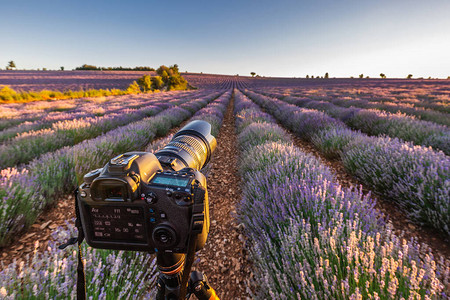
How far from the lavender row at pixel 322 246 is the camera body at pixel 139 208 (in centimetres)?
65

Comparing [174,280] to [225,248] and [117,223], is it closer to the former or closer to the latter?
[117,223]

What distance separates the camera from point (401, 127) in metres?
4.56

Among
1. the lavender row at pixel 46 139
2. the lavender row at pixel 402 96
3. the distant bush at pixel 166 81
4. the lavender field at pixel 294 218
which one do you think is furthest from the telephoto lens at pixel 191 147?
the distant bush at pixel 166 81

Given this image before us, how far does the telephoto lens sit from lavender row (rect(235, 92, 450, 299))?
750 millimetres

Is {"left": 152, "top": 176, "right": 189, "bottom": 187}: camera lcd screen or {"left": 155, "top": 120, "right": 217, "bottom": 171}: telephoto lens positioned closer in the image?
{"left": 152, "top": 176, "right": 189, "bottom": 187}: camera lcd screen

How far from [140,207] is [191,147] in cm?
93

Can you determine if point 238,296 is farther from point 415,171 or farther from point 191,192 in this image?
point 415,171

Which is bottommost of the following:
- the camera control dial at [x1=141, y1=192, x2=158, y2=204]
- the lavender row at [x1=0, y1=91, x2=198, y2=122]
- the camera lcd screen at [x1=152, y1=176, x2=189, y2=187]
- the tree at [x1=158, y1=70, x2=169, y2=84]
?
the lavender row at [x1=0, y1=91, x2=198, y2=122]

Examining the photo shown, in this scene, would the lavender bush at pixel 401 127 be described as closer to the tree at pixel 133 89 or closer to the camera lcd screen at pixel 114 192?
the camera lcd screen at pixel 114 192

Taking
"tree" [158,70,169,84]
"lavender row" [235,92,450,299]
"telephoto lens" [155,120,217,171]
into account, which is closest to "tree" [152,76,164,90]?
"tree" [158,70,169,84]

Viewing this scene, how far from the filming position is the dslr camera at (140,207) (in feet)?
2.51

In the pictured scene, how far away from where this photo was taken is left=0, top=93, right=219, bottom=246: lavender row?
1883 millimetres

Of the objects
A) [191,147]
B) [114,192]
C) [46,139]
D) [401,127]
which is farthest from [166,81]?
[114,192]

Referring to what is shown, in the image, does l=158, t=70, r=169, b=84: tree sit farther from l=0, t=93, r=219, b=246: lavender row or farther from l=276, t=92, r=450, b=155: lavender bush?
l=0, t=93, r=219, b=246: lavender row
